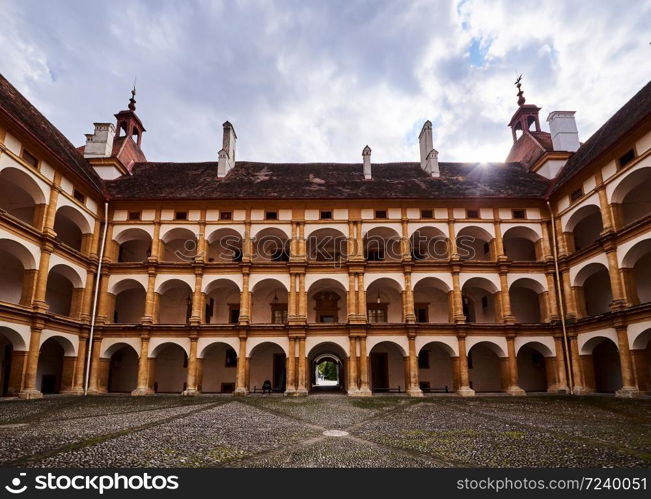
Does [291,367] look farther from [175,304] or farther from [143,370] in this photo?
[175,304]

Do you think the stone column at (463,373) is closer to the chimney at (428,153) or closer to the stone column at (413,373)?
the stone column at (413,373)

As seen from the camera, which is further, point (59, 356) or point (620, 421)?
point (59, 356)

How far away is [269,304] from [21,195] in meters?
15.1

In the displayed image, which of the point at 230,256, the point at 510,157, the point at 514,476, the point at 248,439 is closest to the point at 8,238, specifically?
the point at 230,256

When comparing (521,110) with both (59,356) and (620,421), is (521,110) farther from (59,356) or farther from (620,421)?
(59,356)

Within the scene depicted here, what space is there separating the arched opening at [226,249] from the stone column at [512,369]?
56.5ft

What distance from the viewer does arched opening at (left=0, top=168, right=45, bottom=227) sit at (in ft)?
65.3

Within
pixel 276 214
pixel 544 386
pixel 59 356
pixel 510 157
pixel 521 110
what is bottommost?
pixel 544 386

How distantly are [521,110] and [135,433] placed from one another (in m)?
36.3

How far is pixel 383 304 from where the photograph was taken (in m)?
28.0

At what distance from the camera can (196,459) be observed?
23.7 feet

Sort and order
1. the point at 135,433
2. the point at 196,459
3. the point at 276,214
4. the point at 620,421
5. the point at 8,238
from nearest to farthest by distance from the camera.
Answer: the point at 196,459 → the point at 135,433 → the point at 620,421 → the point at 8,238 → the point at 276,214

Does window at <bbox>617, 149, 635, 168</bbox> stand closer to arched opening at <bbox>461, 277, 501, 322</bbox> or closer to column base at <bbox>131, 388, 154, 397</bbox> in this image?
arched opening at <bbox>461, 277, 501, 322</bbox>

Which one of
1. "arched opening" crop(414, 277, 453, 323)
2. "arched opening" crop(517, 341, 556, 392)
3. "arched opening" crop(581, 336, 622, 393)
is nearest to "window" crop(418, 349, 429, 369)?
"arched opening" crop(414, 277, 453, 323)
